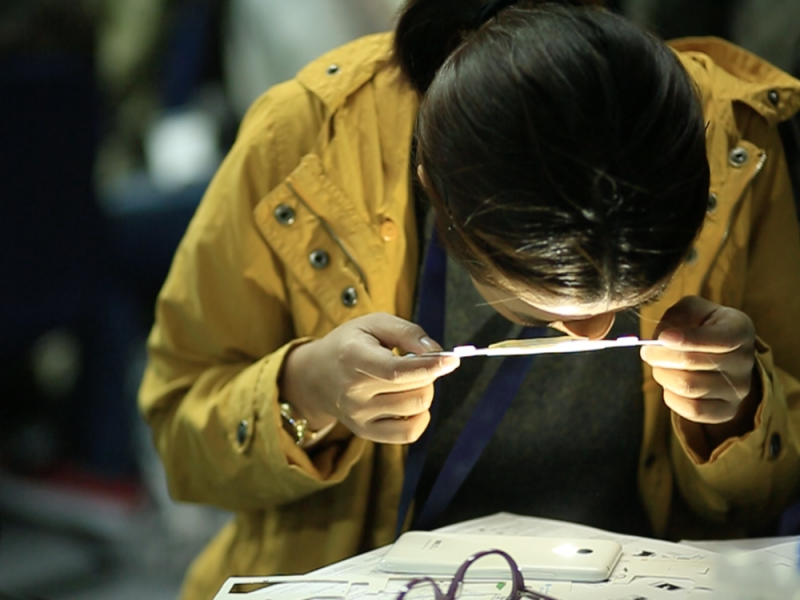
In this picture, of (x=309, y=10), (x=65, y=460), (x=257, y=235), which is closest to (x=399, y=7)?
(x=257, y=235)

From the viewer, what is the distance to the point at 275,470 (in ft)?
3.69

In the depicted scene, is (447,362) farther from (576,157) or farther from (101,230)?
(101,230)

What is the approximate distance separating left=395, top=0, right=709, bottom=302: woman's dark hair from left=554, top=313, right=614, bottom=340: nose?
7 centimetres

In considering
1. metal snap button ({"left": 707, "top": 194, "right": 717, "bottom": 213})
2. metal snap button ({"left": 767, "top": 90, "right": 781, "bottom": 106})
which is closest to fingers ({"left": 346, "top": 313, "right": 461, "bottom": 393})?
metal snap button ({"left": 707, "top": 194, "right": 717, "bottom": 213})

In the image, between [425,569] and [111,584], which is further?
[111,584]

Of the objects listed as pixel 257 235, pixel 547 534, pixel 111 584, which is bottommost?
pixel 111 584

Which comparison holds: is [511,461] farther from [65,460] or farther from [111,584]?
[65,460]

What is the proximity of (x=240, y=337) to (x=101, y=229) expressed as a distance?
1.38 metres

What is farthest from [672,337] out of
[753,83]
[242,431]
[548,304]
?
[242,431]

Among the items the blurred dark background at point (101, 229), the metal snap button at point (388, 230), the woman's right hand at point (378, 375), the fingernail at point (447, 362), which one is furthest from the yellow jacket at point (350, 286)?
the blurred dark background at point (101, 229)

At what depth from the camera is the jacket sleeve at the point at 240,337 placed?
3.73 ft

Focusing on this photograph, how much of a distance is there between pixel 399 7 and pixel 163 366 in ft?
1.65

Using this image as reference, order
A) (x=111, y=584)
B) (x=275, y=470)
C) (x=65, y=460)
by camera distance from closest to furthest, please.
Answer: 1. (x=275, y=470)
2. (x=111, y=584)
3. (x=65, y=460)

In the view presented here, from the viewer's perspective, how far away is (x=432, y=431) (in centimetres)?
116
